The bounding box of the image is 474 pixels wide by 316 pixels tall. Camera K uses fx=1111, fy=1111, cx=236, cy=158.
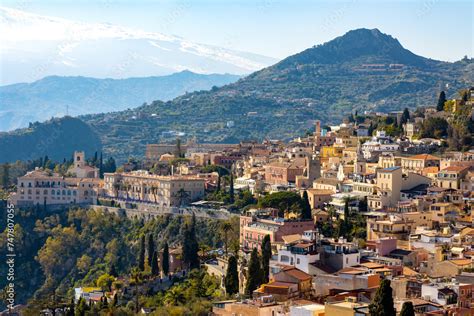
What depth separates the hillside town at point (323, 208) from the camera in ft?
108

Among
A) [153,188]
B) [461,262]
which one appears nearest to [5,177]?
[153,188]

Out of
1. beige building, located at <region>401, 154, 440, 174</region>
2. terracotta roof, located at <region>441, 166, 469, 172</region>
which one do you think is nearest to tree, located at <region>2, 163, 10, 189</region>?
beige building, located at <region>401, 154, 440, 174</region>

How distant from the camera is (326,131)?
75.8 meters

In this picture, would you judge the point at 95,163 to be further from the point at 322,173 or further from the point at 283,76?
the point at 283,76

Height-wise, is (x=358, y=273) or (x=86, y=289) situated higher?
(x=358, y=273)

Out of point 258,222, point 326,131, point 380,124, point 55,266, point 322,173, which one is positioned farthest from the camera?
point 326,131

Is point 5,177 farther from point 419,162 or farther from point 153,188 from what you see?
point 419,162

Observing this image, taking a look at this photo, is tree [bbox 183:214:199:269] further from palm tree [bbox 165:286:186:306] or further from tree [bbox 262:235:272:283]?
tree [bbox 262:235:272:283]

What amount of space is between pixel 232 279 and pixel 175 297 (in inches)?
88.9

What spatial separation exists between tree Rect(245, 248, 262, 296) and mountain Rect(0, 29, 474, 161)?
272ft

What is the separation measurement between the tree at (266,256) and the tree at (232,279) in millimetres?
1082

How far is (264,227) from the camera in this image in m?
44.2

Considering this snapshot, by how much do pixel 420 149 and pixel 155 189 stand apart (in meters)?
15.8

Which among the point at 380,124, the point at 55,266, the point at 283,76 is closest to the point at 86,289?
the point at 55,266
